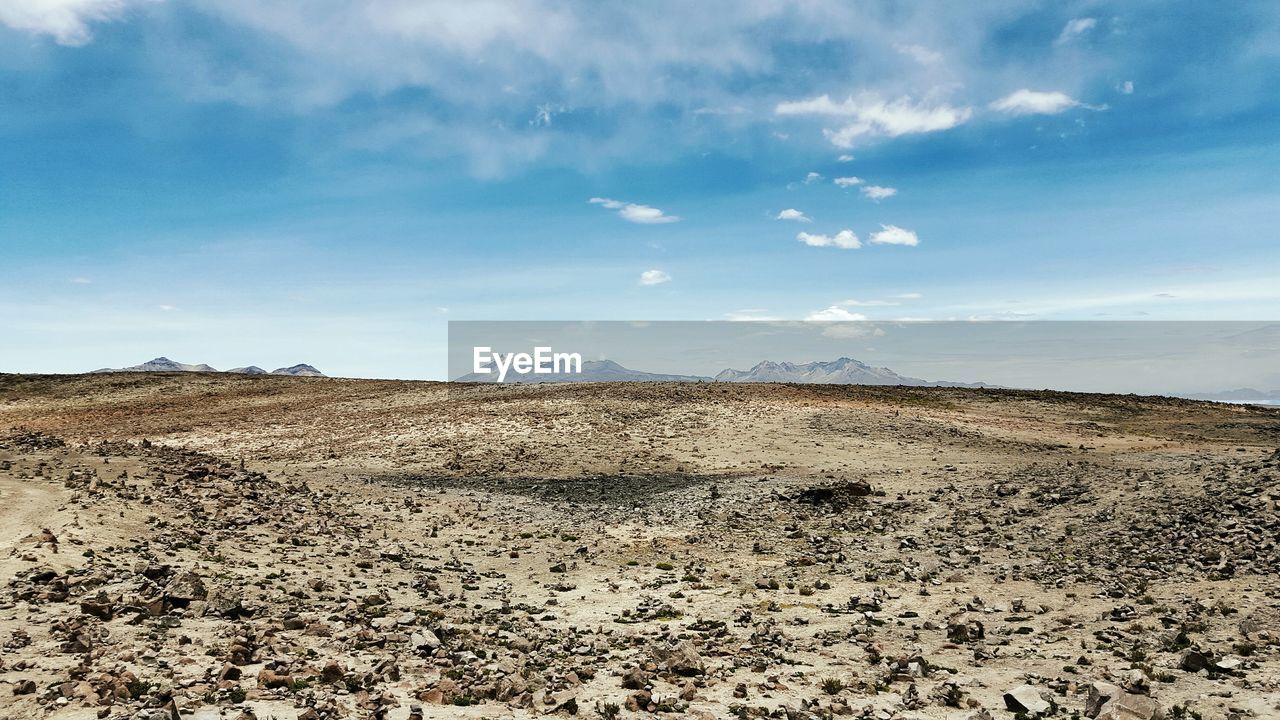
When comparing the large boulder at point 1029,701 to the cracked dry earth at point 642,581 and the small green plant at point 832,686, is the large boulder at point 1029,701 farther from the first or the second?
the small green plant at point 832,686

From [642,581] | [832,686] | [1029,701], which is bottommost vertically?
[642,581]

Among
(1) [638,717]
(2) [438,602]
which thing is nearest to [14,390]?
(2) [438,602]

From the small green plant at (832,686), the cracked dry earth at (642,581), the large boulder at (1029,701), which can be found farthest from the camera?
the small green plant at (832,686)

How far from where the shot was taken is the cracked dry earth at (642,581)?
34.9 feet

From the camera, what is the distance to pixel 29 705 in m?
9.41

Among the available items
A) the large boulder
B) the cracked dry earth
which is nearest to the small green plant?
the cracked dry earth

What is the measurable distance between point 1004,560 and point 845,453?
56.6ft

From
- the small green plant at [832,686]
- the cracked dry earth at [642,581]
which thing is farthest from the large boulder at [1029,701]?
the small green plant at [832,686]

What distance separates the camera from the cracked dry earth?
10.6 meters

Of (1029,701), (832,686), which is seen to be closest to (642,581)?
(832,686)

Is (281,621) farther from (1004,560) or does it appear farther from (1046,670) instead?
(1004,560)

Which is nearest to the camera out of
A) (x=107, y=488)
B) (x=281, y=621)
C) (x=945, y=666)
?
(x=945, y=666)

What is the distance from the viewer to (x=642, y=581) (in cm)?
1845

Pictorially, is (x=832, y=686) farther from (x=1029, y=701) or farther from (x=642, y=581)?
(x=642, y=581)
